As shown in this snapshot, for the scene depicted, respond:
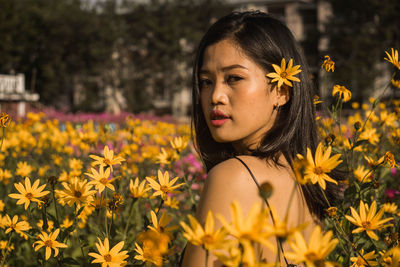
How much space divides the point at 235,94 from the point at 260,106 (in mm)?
104

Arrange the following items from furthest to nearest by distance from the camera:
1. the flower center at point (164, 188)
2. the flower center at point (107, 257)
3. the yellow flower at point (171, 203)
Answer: the yellow flower at point (171, 203)
the flower center at point (164, 188)
the flower center at point (107, 257)

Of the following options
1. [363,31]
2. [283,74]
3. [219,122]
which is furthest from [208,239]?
[363,31]

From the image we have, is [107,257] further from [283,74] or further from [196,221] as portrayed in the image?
[283,74]

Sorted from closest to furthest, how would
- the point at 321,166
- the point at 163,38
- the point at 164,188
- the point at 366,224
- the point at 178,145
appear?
the point at 321,166, the point at 366,224, the point at 164,188, the point at 178,145, the point at 163,38

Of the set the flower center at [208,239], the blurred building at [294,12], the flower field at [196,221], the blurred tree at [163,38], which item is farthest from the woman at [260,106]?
the blurred building at [294,12]

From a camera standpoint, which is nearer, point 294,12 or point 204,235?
point 204,235

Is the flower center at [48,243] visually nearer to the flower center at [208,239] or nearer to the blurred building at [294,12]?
the flower center at [208,239]

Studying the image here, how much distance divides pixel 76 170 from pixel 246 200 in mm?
1568

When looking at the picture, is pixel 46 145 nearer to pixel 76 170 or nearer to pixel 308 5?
pixel 76 170

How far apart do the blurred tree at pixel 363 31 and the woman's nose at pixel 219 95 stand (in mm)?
17720

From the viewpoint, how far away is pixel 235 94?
1.35 metres

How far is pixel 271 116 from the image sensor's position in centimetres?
147

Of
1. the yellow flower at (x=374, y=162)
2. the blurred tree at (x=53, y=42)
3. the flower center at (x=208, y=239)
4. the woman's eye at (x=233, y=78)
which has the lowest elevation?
the flower center at (x=208, y=239)

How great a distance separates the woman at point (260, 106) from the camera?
1229mm
